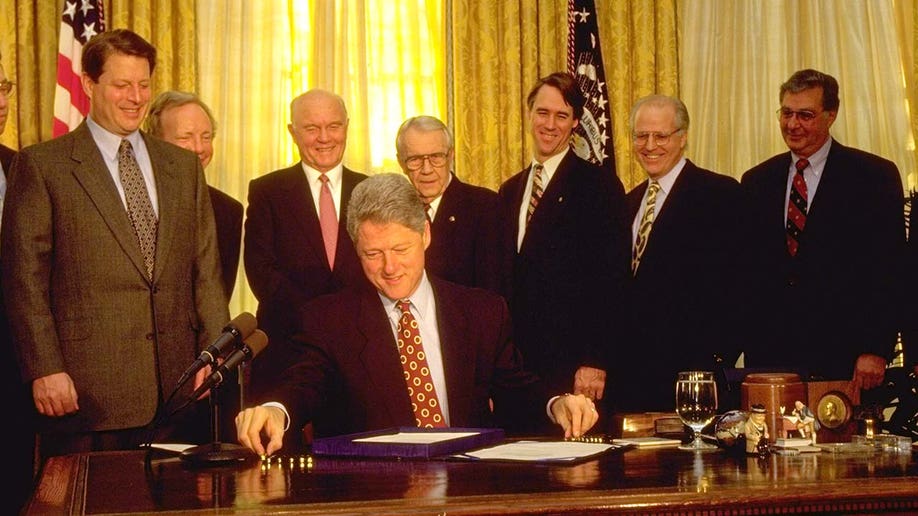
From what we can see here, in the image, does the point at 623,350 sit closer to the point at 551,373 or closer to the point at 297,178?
the point at 551,373

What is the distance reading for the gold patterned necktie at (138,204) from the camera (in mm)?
3893

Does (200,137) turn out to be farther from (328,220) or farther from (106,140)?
(106,140)

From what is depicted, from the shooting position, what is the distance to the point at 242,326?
8.38 feet

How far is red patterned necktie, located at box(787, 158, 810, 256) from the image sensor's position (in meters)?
4.96

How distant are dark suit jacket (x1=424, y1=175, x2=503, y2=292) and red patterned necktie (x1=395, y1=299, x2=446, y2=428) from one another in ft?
3.95

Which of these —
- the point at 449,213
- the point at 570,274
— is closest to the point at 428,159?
the point at 449,213

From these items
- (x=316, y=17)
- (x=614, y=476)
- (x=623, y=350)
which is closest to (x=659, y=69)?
(x=316, y=17)

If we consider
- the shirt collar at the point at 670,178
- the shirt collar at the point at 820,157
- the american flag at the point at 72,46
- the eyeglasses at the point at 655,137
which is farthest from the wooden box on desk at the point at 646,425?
the american flag at the point at 72,46

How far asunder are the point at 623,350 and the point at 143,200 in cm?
192

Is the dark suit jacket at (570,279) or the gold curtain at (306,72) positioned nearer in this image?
the dark suit jacket at (570,279)

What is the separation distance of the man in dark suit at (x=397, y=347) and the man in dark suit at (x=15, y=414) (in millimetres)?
Result: 1331

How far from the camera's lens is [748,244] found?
4781mm

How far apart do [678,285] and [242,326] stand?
7.99ft

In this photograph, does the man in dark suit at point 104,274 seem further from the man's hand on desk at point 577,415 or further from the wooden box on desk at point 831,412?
the wooden box on desk at point 831,412
